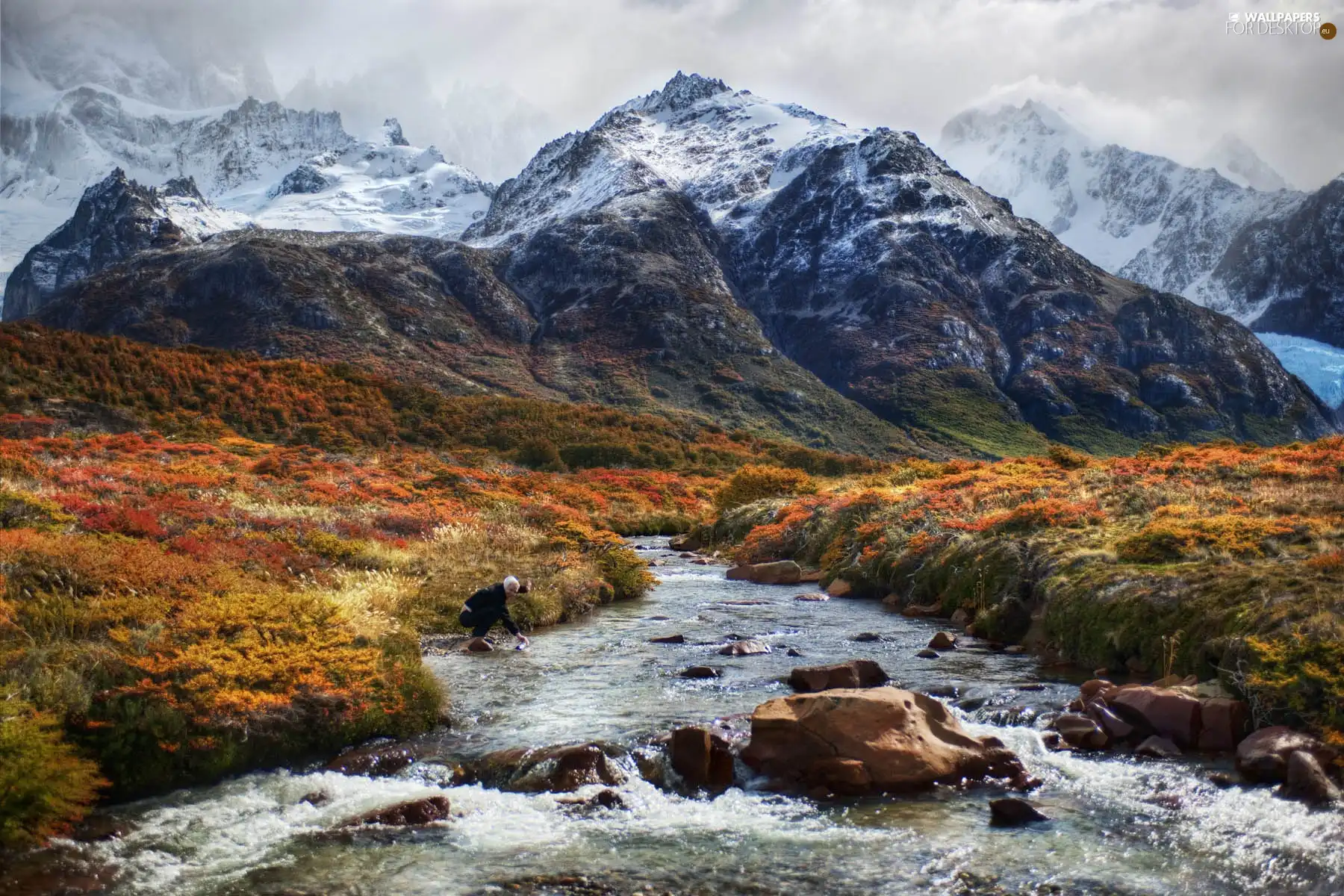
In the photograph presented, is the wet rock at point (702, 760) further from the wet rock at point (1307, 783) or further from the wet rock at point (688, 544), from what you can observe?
the wet rock at point (688, 544)

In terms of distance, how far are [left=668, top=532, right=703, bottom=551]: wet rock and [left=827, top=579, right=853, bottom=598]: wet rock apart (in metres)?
14.0

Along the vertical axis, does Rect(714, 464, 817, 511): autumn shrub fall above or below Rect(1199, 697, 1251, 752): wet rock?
above

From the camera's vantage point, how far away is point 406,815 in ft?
30.8

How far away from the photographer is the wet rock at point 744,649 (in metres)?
16.8

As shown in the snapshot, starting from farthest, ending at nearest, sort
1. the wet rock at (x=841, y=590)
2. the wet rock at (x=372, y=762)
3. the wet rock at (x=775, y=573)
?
the wet rock at (x=775, y=573) → the wet rock at (x=841, y=590) → the wet rock at (x=372, y=762)

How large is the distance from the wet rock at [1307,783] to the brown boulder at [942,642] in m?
7.55

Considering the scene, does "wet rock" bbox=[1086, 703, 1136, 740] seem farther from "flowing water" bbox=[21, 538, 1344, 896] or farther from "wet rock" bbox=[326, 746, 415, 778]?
"wet rock" bbox=[326, 746, 415, 778]

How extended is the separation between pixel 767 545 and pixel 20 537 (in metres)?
24.3

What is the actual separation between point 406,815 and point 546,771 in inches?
65.1

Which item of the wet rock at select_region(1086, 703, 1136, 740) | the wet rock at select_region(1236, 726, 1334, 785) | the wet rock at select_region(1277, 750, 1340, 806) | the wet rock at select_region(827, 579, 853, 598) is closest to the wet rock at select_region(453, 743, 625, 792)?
the wet rock at select_region(1086, 703, 1136, 740)

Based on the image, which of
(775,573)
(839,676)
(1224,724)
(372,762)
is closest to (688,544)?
(775,573)

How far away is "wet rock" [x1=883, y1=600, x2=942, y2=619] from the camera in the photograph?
21.4m

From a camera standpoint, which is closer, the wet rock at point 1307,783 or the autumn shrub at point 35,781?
the autumn shrub at point 35,781

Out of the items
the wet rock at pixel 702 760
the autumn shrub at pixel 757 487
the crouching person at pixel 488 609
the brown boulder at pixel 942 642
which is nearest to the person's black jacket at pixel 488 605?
the crouching person at pixel 488 609
